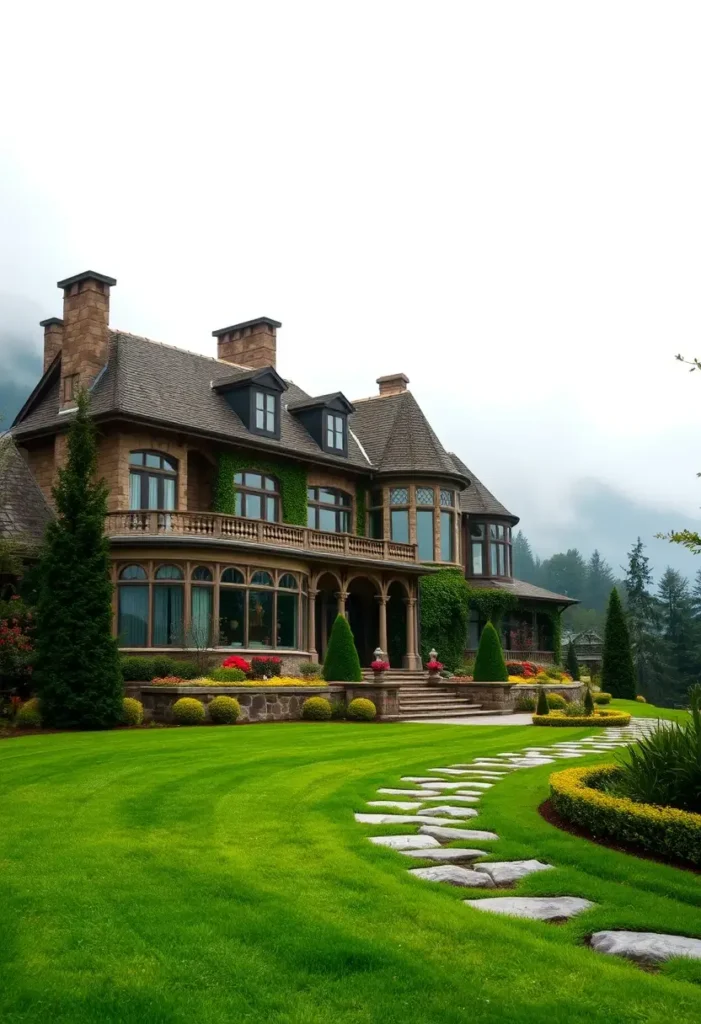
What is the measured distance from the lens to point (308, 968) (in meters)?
4.77

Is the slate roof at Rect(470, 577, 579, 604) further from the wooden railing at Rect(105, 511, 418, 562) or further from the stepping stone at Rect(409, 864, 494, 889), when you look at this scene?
the stepping stone at Rect(409, 864, 494, 889)

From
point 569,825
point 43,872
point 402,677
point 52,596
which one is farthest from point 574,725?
point 43,872

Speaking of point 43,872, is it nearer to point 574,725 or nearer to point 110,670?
point 110,670

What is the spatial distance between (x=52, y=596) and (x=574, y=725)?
12.8 metres

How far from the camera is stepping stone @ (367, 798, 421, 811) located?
9391mm

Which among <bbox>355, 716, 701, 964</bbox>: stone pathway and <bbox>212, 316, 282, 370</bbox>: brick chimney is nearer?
<bbox>355, 716, 701, 964</bbox>: stone pathway

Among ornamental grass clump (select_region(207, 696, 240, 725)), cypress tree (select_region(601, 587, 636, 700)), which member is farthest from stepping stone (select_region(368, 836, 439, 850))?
cypress tree (select_region(601, 587, 636, 700))

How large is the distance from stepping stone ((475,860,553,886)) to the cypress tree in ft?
119

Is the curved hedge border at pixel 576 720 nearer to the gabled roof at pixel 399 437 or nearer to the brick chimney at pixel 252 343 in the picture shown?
the gabled roof at pixel 399 437

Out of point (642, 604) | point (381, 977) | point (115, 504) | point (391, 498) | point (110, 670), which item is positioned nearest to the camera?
point (381, 977)

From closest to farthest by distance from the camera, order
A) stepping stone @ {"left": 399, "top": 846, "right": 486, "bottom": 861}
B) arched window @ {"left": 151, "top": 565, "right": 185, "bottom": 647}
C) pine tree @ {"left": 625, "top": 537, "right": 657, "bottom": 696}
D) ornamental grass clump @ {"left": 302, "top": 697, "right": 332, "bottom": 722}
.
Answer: stepping stone @ {"left": 399, "top": 846, "right": 486, "bottom": 861} → ornamental grass clump @ {"left": 302, "top": 697, "right": 332, "bottom": 722} → arched window @ {"left": 151, "top": 565, "right": 185, "bottom": 647} → pine tree @ {"left": 625, "top": 537, "right": 657, "bottom": 696}

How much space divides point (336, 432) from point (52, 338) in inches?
412

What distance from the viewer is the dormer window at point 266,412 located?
111ft

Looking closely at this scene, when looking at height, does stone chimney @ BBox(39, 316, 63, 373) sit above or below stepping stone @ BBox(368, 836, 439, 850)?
above
